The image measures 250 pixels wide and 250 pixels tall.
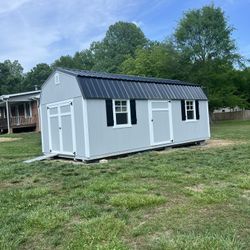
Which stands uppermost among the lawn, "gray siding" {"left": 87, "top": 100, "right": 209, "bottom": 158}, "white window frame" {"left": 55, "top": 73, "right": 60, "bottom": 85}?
"white window frame" {"left": 55, "top": 73, "right": 60, "bottom": 85}

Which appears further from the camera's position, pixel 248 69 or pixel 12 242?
pixel 248 69

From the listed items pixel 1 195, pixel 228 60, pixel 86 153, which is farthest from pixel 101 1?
pixel 228 60

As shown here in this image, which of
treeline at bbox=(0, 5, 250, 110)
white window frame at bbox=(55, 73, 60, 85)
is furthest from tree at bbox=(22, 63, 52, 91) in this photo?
white window frame at bbox=(55, 73, 60, 85)

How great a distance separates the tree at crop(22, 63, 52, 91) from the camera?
5450cm

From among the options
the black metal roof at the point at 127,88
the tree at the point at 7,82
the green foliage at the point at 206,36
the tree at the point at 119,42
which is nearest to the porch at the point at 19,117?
the green foliage at the point at 206,36

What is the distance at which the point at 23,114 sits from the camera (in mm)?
29844

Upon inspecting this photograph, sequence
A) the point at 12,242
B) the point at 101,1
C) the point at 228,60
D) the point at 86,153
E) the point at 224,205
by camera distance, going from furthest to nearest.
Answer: the point at 228,60 → the point at 101,1 → the point at 86,153 → the point at 224,205 → the point at 12,242

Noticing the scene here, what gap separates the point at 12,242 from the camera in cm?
377

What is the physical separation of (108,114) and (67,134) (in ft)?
4.90

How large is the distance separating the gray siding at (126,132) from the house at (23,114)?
53.6 ft

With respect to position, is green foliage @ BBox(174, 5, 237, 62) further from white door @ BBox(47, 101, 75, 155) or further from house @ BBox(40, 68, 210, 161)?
white door @ BBox(47, 101, 75, 155)

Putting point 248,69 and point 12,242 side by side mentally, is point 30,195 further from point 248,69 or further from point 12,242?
point 248,69

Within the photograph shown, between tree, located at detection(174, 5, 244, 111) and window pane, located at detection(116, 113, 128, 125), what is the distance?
19.5 meters

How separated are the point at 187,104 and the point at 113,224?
1039cm
